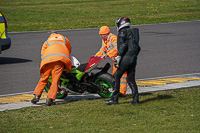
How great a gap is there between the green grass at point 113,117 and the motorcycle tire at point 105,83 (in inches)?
15.8

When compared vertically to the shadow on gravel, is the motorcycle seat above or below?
above

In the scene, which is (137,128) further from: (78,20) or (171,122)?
(78,20)

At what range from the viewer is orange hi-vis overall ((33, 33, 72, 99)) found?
9.02 m

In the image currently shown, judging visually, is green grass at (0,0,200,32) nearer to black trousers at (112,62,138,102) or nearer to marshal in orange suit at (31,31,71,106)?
marshal in orange suit at (31,31,71,106)

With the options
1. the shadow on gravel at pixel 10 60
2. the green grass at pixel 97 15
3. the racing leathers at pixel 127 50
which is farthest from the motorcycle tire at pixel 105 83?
the green grass at pixel 97 15

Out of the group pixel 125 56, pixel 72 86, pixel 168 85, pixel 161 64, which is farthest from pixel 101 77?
pixel 161 64

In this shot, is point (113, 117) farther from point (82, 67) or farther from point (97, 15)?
point (97, 15)

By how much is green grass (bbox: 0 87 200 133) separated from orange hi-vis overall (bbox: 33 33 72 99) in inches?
18.5

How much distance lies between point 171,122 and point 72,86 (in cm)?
319

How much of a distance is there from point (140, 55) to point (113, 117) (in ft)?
27.9

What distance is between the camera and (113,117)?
24.2 feet

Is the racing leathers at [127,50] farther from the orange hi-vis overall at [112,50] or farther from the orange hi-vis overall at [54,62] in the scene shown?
the orange hi-vis overall at [54,62]

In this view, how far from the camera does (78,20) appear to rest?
32.2 meters

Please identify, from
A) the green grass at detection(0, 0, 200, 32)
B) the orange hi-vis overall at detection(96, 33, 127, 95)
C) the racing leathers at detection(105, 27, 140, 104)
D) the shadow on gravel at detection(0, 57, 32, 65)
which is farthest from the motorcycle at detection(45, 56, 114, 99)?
the green grass at detection(0, 0, 200, 32)
